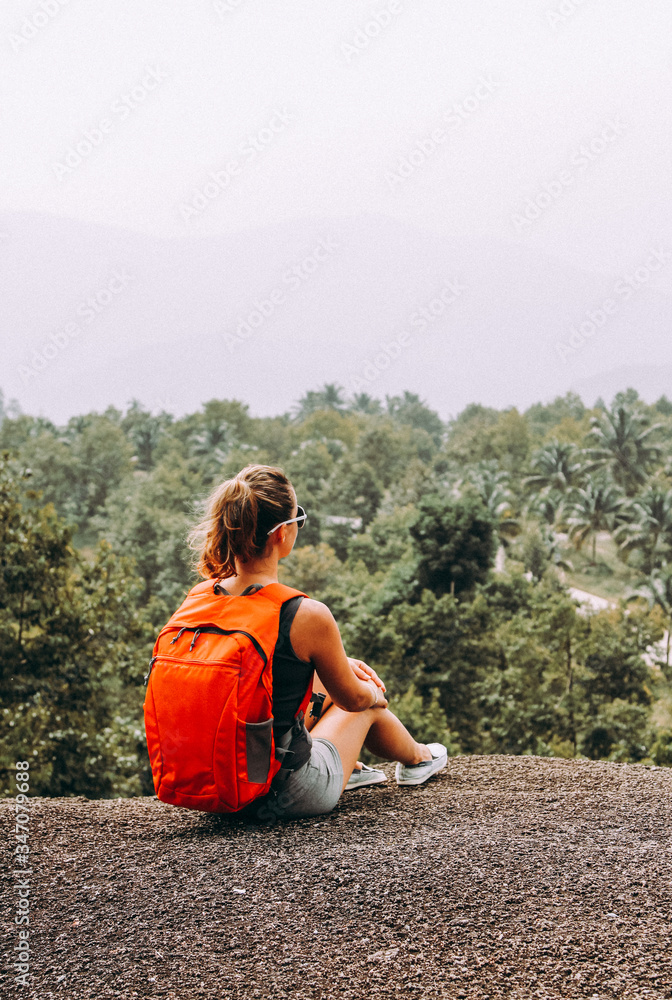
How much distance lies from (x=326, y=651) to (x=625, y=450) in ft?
181

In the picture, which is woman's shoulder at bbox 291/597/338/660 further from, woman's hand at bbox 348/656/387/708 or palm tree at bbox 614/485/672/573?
palm tree at bbox 614/485/672/573

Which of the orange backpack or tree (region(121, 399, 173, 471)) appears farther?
tree (region(121, 399, 173, 471))

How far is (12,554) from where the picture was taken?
12.0 meters

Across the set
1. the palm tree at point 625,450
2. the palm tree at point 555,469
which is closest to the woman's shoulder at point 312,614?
the palm tree at point 555,469

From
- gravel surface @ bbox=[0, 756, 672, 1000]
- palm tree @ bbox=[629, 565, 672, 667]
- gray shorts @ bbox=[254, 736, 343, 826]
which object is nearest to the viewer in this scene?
gravel surface @ bbox=[0, 756, 672, 1000]

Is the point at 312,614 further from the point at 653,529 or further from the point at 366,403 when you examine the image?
the point at 366,403

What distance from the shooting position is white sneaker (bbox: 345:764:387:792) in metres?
4.19

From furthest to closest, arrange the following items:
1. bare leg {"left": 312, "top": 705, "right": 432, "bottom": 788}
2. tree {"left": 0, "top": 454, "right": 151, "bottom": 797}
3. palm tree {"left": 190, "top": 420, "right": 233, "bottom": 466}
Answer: palm tree {"left": 190, "top": 420, "right": 233, "bottom": 466}, tree {"left": 0, "top": 454, "right": 151, "bottom": 797}, bare leg {"left": 312, "top": 705, "right": 432, "bottom": 788}

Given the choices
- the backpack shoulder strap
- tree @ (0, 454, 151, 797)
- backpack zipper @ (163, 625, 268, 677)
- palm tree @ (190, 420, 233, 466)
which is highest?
palm tree @ (190, 420, 233, 466)

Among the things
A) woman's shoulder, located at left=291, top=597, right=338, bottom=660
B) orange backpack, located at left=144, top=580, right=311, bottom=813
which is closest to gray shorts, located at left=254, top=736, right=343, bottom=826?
orange backpack, located at left=144, top=580, right=311, bottom=813

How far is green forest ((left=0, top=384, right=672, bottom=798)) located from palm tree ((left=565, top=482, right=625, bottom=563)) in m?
0.13

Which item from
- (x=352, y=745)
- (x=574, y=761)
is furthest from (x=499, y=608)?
(x=352, y=745)

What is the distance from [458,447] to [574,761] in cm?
6427

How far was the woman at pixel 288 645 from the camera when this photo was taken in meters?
3.18
